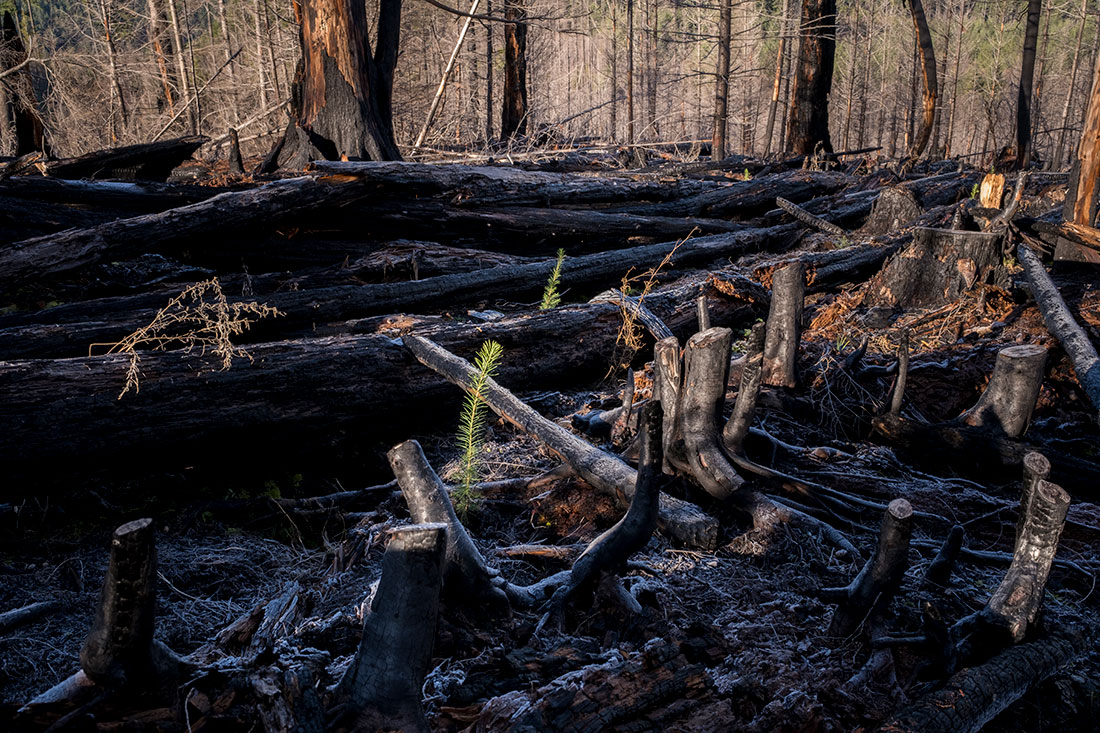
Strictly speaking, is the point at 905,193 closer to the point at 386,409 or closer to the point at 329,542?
the point at 386,409

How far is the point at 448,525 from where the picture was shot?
253 centimetres

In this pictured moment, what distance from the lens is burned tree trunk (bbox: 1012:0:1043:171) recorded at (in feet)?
48.3

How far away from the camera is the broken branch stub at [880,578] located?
2.15 m

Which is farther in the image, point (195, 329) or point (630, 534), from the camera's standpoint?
point (195, 329)

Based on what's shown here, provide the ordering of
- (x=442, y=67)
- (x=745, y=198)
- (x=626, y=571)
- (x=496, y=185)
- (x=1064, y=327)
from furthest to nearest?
(x=442, y=67) → (x=745, y=198) → (x=496, y=185) → (x=1064, y=327) → (x=626, y=571)

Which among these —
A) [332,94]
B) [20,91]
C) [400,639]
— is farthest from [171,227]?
[20,91]

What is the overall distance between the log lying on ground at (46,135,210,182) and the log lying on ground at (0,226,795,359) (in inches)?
154

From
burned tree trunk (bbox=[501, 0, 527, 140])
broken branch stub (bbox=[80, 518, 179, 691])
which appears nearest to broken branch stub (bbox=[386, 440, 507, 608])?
broken branch stub (bbox=[80, 518, 179, 691])

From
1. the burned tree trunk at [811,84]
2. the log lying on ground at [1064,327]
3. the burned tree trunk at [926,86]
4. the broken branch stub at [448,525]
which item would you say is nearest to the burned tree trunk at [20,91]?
the broken branch stub at [448,525]

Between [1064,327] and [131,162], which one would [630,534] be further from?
[131,162]

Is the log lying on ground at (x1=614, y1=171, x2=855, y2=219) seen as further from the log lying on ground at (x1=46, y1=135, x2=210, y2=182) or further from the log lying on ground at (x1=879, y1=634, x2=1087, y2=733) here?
the log lying on ground at (x1=879, y1=634, x2=1087, y2=733)

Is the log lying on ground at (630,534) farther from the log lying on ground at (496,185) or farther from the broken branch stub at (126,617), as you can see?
the log lying on ground at (496,185)

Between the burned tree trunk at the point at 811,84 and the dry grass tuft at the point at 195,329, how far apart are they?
568 inches

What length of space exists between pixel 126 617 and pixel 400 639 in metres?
0.67
